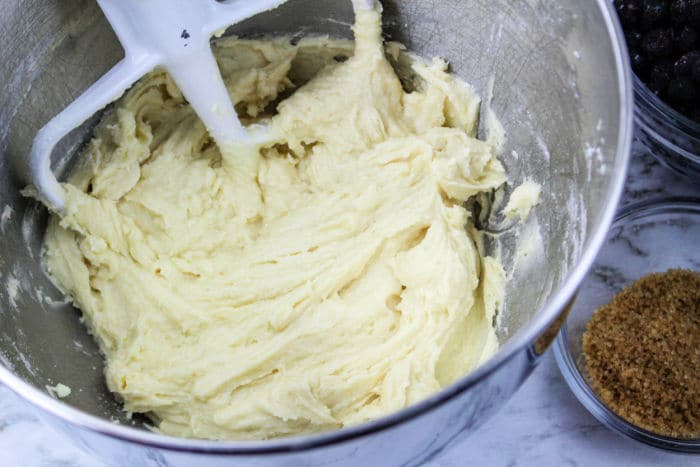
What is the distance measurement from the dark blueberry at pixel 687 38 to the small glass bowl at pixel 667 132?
10cm

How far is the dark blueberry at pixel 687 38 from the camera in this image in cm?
145

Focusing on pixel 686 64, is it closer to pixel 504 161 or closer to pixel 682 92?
pixel 682 92

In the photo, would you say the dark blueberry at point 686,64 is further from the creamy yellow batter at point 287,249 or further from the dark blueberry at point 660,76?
the creamy yellow batter at point 287,249

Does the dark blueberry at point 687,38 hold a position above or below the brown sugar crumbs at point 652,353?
above

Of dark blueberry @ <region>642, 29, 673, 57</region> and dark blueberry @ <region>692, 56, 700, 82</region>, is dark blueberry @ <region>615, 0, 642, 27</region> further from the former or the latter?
dark blueberry @ <region>692, 56, 700, 82</region>

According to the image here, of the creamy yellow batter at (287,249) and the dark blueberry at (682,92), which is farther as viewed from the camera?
the dark blueberry at (682,92)

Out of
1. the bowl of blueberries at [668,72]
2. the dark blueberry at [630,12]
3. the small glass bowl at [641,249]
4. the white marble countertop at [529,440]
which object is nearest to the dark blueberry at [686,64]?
the bowl of blueberries at [668,72]

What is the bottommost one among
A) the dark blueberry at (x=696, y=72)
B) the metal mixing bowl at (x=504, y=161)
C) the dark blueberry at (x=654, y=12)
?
the dark blueberry at (x=696, y=72)

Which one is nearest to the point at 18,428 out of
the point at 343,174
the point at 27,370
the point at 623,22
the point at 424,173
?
the point at 27,370

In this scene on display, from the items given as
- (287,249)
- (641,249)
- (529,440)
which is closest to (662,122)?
(641,249)

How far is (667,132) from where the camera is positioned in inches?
59.2

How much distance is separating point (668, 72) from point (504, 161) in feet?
1.18

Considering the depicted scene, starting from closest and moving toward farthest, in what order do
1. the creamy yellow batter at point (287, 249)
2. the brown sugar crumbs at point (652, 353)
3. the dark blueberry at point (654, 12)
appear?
1. the creamy yellow batter at point (287, 249)
2. the brown sugar crumbs at point (652, 353)
3. the dark blueberry at point (654, 12)

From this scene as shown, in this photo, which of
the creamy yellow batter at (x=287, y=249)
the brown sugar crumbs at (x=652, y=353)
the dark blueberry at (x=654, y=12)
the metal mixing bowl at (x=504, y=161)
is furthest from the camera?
the dark blueberry at (x=654, y=12)
